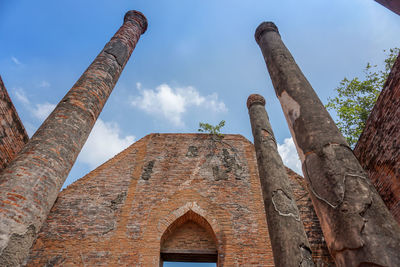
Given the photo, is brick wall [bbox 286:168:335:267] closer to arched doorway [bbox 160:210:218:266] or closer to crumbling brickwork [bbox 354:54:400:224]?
crumbling brickwork [bbox 354:54:400:224]

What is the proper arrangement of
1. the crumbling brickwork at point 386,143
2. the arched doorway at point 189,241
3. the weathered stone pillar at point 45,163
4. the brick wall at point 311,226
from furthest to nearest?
1. the arched doorway at point 189,241
2. the brick wall at point 311,226
3. the crumbling brickwork at point 386,143
4. the weathered stone pillar at point 45,163

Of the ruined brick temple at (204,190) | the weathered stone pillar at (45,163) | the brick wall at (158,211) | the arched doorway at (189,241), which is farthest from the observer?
the arched doorway at (189,241)

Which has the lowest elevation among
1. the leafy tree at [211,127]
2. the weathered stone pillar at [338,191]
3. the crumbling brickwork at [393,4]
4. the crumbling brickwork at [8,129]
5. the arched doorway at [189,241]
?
the weathered stone pillar at [338,191]

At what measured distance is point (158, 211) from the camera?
6.82m

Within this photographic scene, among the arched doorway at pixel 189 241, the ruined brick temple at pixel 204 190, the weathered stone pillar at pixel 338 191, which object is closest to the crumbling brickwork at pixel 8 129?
the ruined brick temple at pixel 204 190

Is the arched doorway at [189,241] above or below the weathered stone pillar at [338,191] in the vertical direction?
above

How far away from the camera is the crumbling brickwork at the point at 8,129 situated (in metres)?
5.16

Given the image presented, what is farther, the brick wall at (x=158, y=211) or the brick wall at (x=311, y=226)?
the brick wall at (x=158, y=211)

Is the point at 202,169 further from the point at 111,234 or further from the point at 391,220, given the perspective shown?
the point at 391,220

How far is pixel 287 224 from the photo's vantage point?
399 cm

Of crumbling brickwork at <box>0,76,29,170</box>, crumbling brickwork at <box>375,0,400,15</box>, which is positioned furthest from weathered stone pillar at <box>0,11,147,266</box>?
crumbling brickwork at <box>375,0,400,15</box>

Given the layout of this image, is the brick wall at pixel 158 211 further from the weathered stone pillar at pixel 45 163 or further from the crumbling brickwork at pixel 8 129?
the weathered stone pillar at pixel 45 163

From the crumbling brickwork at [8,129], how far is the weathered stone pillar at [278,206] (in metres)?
5.26

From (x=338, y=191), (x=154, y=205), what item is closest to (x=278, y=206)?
(x=338, y=191)
